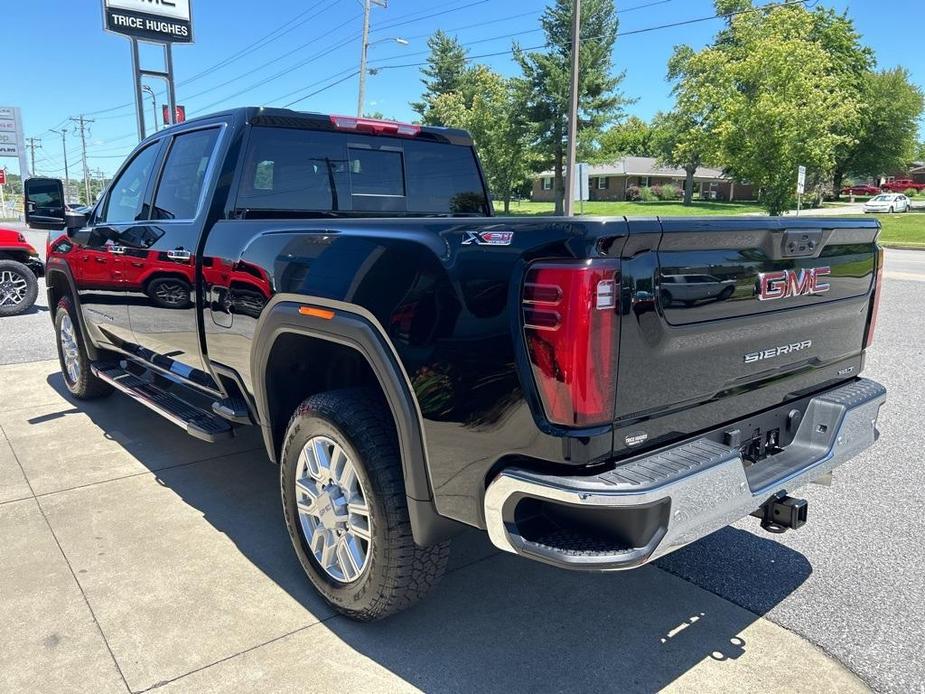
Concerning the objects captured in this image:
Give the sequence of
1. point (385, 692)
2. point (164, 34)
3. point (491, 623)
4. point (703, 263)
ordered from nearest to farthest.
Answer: point (703, 263), point (385, 692), point (491, 623), point (164, 34)

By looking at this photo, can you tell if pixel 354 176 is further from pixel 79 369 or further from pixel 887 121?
pixel 887 121

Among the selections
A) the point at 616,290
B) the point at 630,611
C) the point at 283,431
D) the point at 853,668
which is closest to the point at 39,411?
the point at 283,431

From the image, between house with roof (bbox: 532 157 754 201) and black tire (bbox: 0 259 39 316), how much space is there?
218 feet

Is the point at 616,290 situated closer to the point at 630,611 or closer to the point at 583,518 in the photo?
the point at 583,518

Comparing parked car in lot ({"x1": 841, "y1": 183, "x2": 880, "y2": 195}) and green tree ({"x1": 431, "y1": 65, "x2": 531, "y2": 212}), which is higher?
green tree ({"x1": 431, "y1": 65, "x2": 531, "y2": 212})

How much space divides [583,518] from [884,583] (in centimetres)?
191

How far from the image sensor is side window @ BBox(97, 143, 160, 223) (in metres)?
4.55

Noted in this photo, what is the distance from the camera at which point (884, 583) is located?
3.13 meters

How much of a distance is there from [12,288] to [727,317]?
11.0 metres

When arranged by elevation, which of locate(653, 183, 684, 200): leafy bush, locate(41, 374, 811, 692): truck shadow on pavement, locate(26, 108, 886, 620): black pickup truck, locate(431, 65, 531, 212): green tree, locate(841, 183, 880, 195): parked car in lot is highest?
locate(431, 65, 531, 212): green tree

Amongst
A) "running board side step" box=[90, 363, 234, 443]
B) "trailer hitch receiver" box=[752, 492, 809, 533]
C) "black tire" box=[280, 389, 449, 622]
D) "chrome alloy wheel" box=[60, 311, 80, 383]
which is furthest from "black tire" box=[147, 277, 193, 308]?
"trailer hitch receiver" box=[752, 492, 809, 533]

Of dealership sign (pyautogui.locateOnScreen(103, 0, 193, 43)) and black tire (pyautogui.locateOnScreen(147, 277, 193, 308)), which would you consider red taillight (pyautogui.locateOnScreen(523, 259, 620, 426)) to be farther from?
dealership sign (pyautogui.locateOnScreen(103, 0, 193, 43))

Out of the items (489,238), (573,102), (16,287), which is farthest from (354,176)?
(573,102)

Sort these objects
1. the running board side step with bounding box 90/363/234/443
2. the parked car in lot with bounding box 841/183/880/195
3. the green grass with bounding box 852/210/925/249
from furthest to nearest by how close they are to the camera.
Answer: the parked car in lot with bounding box 841/183/880/195
the green grass with bounding box 852/210/925/249
the running board side step with bounding box 90/363/234/443
